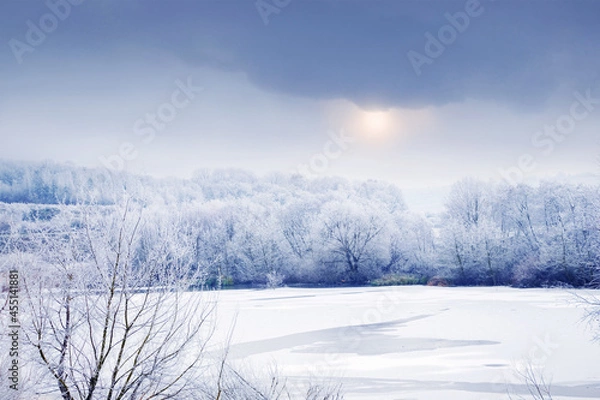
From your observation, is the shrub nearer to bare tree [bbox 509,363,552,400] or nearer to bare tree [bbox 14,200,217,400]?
bare tree [bbox 509,363,552,400]

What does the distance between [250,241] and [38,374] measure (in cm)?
4151

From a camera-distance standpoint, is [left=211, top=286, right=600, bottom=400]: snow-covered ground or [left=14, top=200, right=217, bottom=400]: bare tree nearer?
[left=14, top=200, right=217, bottom=400]: bare tree

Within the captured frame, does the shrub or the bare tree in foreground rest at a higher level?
the bare tree in foreground

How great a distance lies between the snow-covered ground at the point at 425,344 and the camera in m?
11.0

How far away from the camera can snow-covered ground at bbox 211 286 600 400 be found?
36.2ft

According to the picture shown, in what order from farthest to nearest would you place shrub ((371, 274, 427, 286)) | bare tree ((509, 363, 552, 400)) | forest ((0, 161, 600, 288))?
shrub ((371, 274, 427, 286))
forest ((0, 161, 600, 288))
bare tree ((509, 363, 552, 400))

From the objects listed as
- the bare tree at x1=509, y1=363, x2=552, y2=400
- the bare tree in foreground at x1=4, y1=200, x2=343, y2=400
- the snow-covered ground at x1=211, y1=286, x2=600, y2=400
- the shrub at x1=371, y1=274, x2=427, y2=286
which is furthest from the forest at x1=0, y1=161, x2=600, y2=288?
the bare tree in foreground at x1=4, y1=200, x2=343, y2=400

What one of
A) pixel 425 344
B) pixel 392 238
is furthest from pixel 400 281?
pixel 425 344

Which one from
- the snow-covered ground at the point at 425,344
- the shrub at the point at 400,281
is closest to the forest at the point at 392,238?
the shrub at the point at 400,281

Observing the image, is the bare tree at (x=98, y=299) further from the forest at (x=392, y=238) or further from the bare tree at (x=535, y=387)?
the forest at (x=392, y=238)

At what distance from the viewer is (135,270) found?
225 inches

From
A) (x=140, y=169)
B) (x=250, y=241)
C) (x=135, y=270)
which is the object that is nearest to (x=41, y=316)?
(x=135, y=270)

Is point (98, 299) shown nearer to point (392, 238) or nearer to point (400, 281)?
point (400, 281)

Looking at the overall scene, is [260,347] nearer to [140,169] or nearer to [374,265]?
[140,169]
